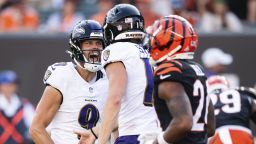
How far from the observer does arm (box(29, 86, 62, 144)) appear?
7.08 meters

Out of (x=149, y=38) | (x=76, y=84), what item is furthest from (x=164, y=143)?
(x=76, y=84)

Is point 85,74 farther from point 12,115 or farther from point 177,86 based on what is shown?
point 12,115

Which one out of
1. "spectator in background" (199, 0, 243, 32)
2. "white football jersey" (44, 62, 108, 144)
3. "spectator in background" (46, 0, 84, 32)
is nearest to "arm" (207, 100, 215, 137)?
"white football jersey" (44, 62, 108, 144)

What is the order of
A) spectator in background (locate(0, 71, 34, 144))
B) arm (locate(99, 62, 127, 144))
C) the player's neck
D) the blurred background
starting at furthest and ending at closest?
1. the blurred background
2. spectator in background (locate(0, 71, 34, 144))
3. the player's neck
4. arm (locate(99, 62, 127, 144))

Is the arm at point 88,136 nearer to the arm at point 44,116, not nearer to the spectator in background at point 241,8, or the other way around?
the arm at point 44,116

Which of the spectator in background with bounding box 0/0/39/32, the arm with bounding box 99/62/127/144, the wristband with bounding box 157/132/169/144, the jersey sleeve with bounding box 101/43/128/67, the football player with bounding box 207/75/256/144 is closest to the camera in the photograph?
the wristband with bounding box 157/132/169/144

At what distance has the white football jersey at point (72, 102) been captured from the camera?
285 inches

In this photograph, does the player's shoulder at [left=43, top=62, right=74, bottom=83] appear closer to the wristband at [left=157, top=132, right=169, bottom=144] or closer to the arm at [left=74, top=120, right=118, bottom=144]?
the arm at [left=74, top=120, right=118, bottom=144]

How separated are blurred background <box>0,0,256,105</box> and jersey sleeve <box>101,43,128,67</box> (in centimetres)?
601

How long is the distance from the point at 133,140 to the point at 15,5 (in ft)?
27.2

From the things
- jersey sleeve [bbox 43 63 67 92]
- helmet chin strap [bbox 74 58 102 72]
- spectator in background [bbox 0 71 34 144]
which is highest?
helmet chin strap [bbox 74 58 102 72]

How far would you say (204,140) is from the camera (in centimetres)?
616

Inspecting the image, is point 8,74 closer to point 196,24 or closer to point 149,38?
point 196,24

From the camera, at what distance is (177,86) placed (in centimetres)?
595
